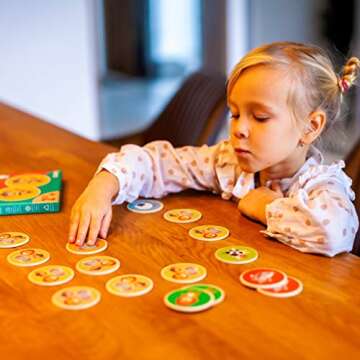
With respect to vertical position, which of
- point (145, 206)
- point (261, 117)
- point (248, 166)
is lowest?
point (145, 206)

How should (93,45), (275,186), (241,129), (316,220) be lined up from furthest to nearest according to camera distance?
(93,45)
(275,186)
(241,129)
(316,220)

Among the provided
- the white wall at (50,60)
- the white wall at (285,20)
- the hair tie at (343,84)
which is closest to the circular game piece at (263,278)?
the hair tie at (343,84)

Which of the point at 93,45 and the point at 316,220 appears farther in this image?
the point at 93,45

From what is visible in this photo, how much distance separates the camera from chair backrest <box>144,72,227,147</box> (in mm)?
2232

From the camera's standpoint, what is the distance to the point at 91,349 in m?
0.90

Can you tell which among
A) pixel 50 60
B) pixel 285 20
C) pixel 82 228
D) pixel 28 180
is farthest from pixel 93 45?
pixel 82 228

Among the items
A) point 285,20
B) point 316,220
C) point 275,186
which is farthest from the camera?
point 285,20

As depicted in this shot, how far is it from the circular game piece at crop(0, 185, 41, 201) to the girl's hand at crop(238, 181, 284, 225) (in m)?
0.46

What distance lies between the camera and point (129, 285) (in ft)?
3.52

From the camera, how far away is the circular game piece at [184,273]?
1091 millimetres

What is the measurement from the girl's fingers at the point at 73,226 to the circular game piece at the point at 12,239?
0.08m

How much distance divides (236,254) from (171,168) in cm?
42

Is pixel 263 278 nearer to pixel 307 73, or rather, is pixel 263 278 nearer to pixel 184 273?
pixel 184 273

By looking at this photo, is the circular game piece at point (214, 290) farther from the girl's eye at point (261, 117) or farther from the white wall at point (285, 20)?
the white wall at point (285, 20)
